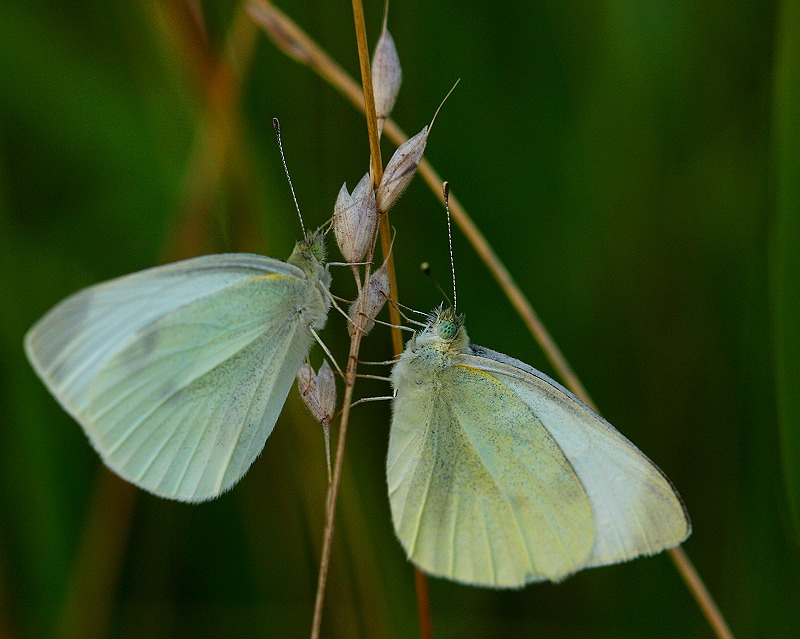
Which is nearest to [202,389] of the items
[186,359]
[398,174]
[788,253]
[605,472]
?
[186,359]

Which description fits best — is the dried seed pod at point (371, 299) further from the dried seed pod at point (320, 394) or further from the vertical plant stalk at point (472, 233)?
the vertical plant stalk at point (472, 233)

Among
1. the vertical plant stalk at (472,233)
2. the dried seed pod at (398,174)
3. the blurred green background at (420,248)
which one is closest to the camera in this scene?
the dried seed pod at (398,174)

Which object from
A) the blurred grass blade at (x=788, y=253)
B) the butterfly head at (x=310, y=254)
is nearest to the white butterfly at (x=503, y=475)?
the butterfly head at (x=310, y=254)

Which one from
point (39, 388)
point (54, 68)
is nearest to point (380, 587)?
point (39, 388)

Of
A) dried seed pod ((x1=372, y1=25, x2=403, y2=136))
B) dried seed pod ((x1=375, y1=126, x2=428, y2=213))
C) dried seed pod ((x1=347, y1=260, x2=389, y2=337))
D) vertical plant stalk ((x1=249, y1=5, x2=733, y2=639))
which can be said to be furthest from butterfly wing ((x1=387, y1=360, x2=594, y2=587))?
dried seed pod ((x1=372, y1=25, x2=403, y2=136))

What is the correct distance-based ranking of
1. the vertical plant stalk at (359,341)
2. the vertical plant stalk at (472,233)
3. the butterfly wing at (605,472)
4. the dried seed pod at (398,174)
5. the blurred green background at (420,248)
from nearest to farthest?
the vertical plant stalk at (359,341) → the dried seed pod at (398,174) → the butterfly wing at (605,472) → the vertical plant stalk at (472,233) → the blurred green background at (420,248)

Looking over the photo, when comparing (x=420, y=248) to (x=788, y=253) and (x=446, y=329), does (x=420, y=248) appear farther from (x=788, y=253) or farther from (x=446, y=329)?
(x=788, y=253)

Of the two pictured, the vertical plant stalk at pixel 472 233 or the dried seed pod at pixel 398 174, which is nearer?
the dried seed pod at pixel 398 174
